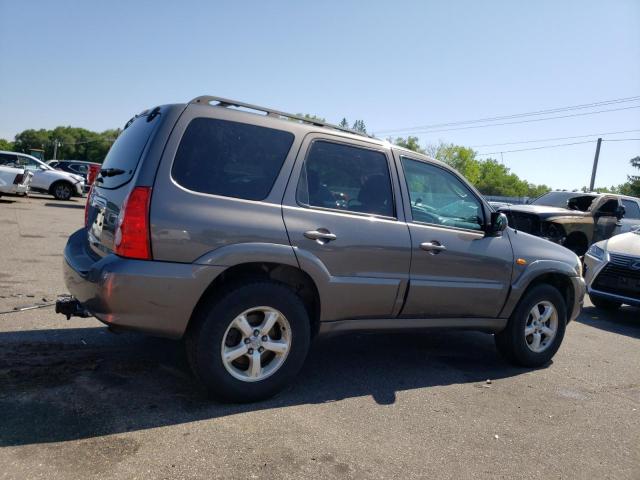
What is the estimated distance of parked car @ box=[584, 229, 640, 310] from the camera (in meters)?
7.57

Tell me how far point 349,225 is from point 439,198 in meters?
1.15

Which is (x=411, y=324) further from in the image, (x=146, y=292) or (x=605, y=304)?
(x=605, y=304)

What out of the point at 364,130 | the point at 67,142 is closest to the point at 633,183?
the point at 364,130

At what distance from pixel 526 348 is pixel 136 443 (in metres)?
3.62

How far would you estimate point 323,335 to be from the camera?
3912 mm

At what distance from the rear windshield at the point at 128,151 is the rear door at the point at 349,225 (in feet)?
3.33

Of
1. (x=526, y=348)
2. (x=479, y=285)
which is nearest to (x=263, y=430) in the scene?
(x=479, y=285)

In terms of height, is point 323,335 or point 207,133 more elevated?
point 207,133

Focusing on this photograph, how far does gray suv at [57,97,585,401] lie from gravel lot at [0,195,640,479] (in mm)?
436

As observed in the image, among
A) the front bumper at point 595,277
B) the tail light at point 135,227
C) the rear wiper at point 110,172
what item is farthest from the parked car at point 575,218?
the tail light at point 135,227

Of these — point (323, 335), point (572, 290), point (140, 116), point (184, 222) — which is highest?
point (140, 116)

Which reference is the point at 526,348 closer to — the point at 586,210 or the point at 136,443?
the point at 136,443

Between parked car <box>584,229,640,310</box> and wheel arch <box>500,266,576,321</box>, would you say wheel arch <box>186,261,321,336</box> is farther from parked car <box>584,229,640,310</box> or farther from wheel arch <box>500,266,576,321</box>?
parked car <box>584,229,640,310</box>

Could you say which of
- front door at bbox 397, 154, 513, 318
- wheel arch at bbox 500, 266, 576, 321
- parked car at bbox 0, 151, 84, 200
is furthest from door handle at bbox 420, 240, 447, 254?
parked car at bbox 0, 151, 84, 200
